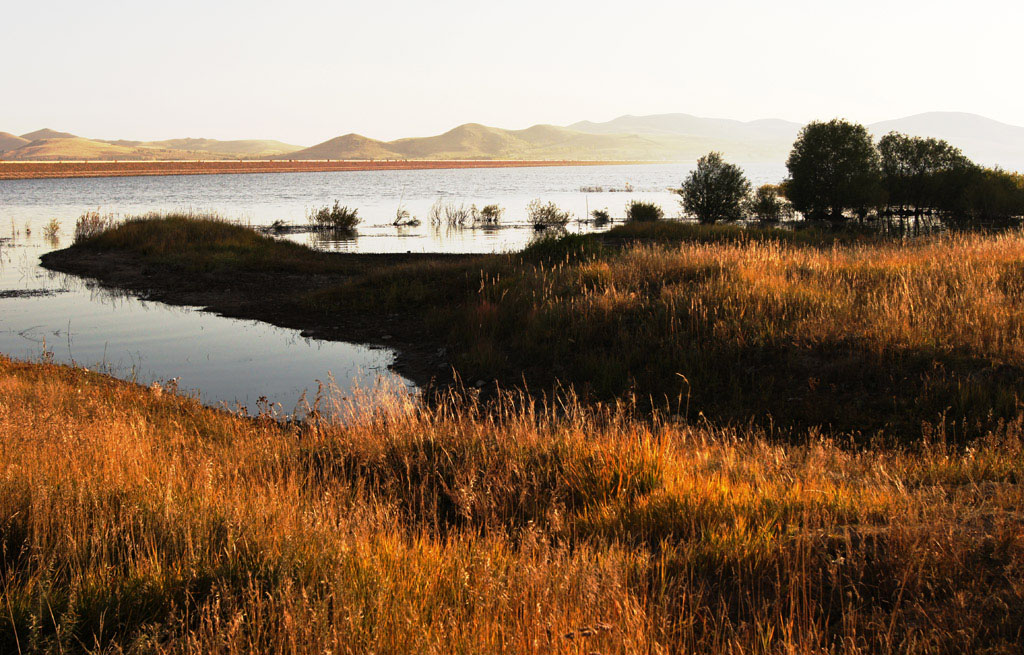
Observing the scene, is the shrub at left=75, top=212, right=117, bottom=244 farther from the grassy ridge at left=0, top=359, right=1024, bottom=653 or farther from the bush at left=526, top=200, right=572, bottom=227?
the grassy ridge at left=0, top=359, right=1024, bottom=653

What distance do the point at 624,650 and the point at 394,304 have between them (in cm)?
1376

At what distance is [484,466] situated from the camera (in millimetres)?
6164

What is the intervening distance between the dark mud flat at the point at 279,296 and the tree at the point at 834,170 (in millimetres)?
20095

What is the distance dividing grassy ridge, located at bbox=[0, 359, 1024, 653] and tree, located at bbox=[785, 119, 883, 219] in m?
29.5

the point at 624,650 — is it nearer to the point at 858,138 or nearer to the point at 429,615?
the point at 429,615

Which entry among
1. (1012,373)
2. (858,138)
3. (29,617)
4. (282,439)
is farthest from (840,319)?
(858,138)

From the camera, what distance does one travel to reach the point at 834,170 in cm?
3322

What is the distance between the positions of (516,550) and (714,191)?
1237 inches

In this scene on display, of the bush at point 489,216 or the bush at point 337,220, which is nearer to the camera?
the bush at point 337,220

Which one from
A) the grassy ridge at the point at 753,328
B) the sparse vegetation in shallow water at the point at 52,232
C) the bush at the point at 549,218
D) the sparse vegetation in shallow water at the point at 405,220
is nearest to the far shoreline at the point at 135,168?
the sparse vegetation in shallow water at the point at 52,232

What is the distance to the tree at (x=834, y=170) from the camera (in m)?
32.4

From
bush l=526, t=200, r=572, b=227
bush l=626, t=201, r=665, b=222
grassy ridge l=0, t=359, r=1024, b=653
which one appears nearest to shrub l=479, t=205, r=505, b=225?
bush l=526, t=200, r=572, b=227

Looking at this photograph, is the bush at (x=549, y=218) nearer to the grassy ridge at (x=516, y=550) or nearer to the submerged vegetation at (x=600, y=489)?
the submerged vegetation at (x=600, y=489)

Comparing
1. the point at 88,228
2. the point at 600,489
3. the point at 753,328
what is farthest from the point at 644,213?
the point at 600,489
